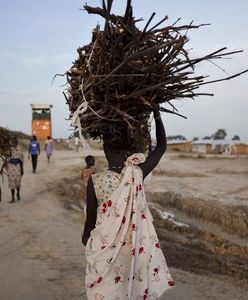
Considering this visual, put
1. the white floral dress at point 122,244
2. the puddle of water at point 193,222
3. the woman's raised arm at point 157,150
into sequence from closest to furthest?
the white floral dress at point 122,244 → the woman's raised arm at point 157,150 → the puddle of water at point 193,222

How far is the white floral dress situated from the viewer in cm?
338

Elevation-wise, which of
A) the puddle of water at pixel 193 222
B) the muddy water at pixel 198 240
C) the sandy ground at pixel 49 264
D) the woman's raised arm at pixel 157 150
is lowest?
the puddle of water at pixel 193 222

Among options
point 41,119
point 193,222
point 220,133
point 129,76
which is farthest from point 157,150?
point 220,133

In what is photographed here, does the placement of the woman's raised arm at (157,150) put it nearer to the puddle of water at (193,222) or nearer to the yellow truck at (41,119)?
the puddle of water at (193,222)

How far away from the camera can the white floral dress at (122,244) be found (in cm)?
338

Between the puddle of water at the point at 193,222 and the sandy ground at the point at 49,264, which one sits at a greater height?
the sandy ground at the point at 49,264

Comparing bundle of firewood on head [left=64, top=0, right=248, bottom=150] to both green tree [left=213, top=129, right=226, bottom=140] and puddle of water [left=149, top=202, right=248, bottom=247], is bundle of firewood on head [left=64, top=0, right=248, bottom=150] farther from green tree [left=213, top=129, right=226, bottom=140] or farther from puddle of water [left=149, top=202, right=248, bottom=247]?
green tree [left=213, top=129, right=226, bottom=140]

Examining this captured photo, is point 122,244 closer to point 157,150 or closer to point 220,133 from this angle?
point 157,150

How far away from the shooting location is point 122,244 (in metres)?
3.39

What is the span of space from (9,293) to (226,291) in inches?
104

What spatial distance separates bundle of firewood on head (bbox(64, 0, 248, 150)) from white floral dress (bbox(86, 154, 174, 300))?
1.14 ft

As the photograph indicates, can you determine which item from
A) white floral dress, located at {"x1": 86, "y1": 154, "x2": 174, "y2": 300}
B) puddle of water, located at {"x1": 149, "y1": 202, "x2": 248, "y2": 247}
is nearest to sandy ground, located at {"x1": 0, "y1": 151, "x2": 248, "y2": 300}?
puddle of water, located at {"x1": 149, "y1": 202, "x2": 248, "y2": 247}

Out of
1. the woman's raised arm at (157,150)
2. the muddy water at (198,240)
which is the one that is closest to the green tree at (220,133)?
the muddy water at (198,240)

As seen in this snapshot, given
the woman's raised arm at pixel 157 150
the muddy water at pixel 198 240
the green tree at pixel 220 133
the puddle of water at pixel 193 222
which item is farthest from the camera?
the green tree at pixel 220 133
